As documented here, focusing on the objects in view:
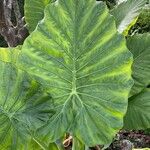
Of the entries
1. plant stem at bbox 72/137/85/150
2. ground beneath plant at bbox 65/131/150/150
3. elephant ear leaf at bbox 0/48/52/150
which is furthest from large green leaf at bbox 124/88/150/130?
ground beneath plant at bbox 65/131/150/150

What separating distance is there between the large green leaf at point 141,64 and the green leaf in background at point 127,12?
10cm

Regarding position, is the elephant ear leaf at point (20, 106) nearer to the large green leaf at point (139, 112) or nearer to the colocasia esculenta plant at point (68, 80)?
the colocasia esculenta plant at point (68, 80)

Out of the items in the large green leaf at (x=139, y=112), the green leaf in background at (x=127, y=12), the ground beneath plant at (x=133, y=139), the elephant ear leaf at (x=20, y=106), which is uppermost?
the green leaf in background at (x=127, y=12)

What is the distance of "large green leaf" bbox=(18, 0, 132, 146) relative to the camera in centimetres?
148

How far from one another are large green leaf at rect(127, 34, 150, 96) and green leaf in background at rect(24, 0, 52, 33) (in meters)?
0.42

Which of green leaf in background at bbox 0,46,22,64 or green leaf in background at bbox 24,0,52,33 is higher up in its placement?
green leaf in background at bbox 24,0,52,33

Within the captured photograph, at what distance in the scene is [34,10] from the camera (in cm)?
Answer: 205

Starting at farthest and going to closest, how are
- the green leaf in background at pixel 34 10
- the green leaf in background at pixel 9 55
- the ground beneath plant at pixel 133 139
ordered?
the ground beneath plant at pixel 133 139 → the green leaf in background at pixel 34 10 → the green leaf in background at pixel 9 55

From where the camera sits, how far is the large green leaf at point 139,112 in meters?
1.92

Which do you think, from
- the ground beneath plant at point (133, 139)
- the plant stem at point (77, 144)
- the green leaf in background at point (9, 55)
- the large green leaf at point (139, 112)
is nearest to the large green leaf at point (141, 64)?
the large green leaf at point (139, 112)

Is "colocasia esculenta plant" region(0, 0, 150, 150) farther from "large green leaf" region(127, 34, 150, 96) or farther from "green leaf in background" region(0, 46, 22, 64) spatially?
"large green leaf" region(127, 34, 150, 96)

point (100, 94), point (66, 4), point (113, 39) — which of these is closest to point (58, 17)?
point (66, 4)

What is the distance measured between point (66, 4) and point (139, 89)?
24.2 inches

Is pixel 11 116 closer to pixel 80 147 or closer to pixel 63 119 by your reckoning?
pixel 63 119
